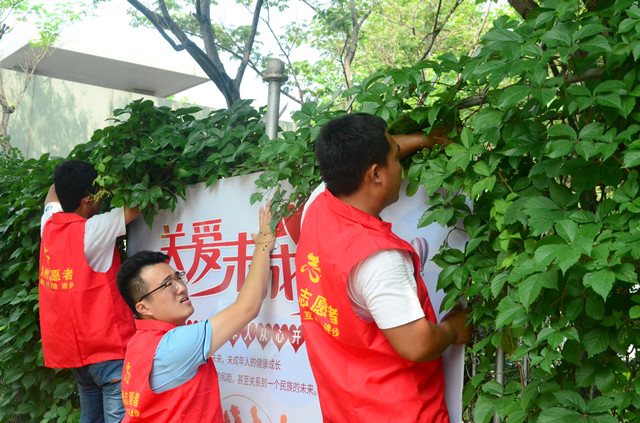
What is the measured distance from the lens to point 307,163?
8.09ft

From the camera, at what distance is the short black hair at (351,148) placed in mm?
1779

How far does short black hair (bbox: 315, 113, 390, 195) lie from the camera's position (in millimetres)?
1779

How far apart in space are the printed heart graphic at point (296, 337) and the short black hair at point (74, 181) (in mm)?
1419

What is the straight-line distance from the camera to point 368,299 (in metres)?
1.71

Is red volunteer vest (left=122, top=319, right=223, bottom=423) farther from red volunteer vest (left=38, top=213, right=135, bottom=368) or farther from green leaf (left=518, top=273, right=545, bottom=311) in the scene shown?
green leaf (left=518, top=273, right=545, bottom=311)


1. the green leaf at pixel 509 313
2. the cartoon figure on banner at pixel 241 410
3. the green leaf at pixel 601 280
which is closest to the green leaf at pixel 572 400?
the green leaf at pixel 509 313

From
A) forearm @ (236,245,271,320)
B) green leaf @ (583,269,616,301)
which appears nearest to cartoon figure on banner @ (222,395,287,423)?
forearm @ (236,245,271,320)

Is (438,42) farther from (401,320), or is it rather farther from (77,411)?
(401,320)

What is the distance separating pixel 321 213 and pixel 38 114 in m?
14.2

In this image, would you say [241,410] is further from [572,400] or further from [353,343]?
[572,400]

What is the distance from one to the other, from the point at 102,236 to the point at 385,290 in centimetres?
192

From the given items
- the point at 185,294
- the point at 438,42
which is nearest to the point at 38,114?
the point at 438,42

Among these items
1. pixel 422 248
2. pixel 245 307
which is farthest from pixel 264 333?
pixel 422 248

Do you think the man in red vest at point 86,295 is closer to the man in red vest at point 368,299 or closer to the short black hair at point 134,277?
the short black hair at point 134,277
